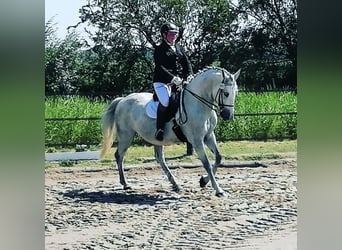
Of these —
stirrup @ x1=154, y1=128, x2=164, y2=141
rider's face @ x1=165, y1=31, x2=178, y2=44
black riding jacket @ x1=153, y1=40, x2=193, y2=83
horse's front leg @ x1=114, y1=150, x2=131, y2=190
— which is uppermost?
rider's face @ x1=165, y1=31, x2=178, y2=44

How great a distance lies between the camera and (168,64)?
2766 mm

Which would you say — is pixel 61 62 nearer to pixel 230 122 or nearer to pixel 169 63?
pixel 169 63

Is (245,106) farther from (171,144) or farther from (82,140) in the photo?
(82,140)

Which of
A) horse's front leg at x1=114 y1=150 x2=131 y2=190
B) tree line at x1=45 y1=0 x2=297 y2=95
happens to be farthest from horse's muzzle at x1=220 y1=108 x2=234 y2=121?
horse's front leg at x1=114 y1=150 x2=131 y2=190

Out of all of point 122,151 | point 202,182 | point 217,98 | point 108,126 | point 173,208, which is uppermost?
point 217,98

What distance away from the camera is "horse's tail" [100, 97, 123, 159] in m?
2.75

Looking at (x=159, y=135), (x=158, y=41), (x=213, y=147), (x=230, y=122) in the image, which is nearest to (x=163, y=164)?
(x=159, y=135)

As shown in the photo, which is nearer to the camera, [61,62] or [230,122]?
[61,62]

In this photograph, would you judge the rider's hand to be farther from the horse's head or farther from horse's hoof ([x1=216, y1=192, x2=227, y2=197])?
horse's hoof ([x1=216, y1=192, x2=227, y2=197])

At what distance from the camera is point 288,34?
2816 mm

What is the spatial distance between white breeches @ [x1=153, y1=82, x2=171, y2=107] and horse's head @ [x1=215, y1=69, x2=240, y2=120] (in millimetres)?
218

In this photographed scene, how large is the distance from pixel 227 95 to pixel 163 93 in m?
0.28
